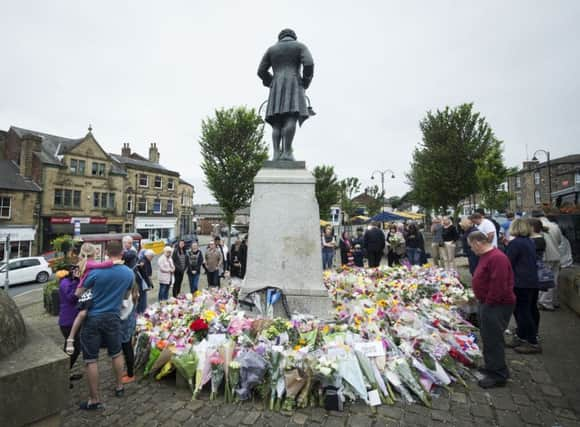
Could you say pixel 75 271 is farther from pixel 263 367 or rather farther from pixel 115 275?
pixel 263 367

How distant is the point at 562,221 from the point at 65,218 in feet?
122

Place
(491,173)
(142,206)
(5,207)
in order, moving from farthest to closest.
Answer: (142,206)
(5,207)
(491,173)

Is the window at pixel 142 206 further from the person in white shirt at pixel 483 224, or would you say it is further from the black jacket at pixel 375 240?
the person in white shirt at pixel 483 224

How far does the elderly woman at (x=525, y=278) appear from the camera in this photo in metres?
4.18

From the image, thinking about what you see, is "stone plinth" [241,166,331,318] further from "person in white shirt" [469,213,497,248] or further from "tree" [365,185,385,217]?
"tree" [365,185,385,217]

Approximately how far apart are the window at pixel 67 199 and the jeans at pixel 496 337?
36961 millimetres

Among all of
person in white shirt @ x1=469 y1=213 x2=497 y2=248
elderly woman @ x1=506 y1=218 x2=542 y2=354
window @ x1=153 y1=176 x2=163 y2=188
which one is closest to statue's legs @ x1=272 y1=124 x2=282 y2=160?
elderly woman @ x1=506 y1=218 x2=542 y2=354

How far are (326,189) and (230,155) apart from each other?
52.7ft

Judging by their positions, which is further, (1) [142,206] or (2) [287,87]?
(1) [142,206]

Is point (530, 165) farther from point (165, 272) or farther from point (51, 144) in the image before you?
point (51, 144)

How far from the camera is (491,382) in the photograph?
3.41 meters

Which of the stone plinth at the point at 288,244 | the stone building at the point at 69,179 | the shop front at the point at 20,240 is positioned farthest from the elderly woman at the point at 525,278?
the shop front at the point at 20,240

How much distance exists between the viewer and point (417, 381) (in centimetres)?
332

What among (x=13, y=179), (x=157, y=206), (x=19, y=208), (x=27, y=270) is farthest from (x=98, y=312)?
(x=157, y=206)
